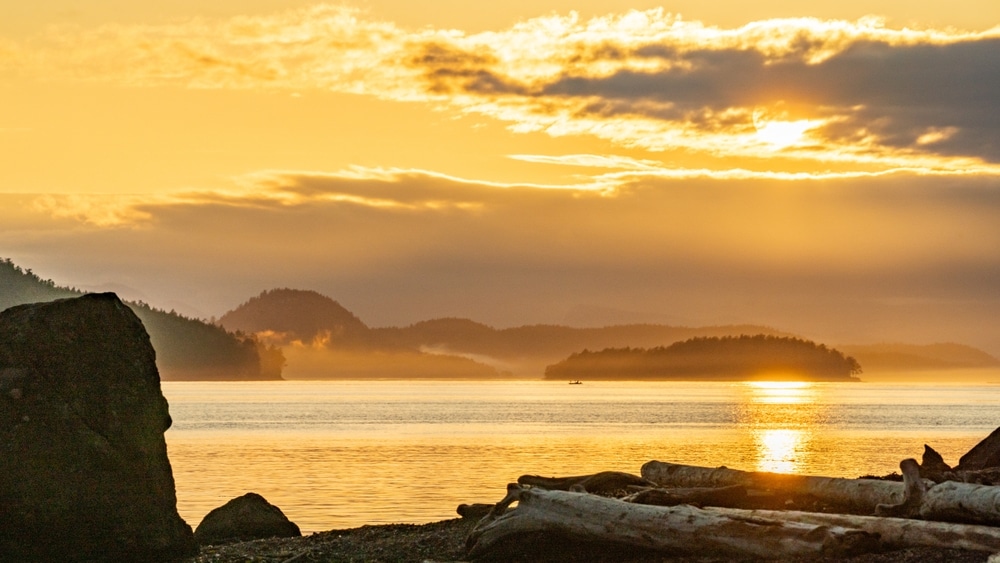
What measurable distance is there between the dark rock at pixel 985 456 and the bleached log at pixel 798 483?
6196 millimetres

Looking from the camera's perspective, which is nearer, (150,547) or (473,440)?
(150,547)

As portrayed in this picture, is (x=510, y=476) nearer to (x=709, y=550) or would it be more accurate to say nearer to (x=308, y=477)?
(x=308, y=477)

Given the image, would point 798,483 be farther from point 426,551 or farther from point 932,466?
point 426,551

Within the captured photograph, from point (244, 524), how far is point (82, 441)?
7364 millimetres

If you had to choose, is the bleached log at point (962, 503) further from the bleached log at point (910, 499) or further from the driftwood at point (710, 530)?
the driftwood at point (710, 530)

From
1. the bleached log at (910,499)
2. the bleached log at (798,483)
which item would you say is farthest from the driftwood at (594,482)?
the bleached log at (910,499)

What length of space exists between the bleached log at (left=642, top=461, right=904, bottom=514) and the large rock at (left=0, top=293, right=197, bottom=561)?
35.8 feet

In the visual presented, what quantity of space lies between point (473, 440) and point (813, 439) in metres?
26.6

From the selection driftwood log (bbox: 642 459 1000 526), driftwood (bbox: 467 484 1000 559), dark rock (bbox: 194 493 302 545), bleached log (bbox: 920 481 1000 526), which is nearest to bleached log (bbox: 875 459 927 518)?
driftwood log (bbox: 642 459 1000 526)

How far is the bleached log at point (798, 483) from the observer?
22.0 meters

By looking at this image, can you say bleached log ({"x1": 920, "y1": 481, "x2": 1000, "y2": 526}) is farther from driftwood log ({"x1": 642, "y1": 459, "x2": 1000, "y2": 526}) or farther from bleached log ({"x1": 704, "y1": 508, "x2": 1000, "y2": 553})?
bleached log ({"x1": 704, "y1": 508, "x2": 1000, "y2": 553})

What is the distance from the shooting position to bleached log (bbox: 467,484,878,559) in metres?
17.8

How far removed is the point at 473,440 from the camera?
82000 millimetres

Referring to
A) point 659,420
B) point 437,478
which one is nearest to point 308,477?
point 437,478
